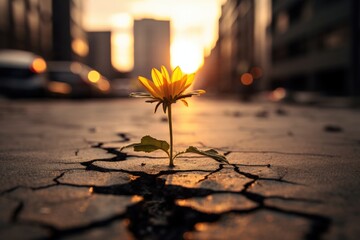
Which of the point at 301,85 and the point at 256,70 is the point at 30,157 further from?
the point at 256,70

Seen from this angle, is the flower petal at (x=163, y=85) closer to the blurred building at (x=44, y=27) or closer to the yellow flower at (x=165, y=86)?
the yellow flower at (x=165, y=86)

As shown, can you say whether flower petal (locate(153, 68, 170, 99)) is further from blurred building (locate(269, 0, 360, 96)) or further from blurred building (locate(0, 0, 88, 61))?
blurred building (locate(0, 0, 88, 61))

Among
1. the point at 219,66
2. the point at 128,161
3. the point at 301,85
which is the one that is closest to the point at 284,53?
the point at 301,85

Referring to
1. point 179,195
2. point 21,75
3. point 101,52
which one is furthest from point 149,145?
point 101,52

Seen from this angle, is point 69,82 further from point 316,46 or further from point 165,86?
point 316,46

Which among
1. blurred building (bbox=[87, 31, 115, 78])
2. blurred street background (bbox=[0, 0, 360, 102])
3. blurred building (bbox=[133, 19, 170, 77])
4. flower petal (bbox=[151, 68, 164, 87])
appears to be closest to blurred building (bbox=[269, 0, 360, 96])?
blurred street background (bbox=[0, 0, 360, 102])

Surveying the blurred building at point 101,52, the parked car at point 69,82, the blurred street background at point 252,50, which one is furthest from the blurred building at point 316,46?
the blurred building at point 101,52
